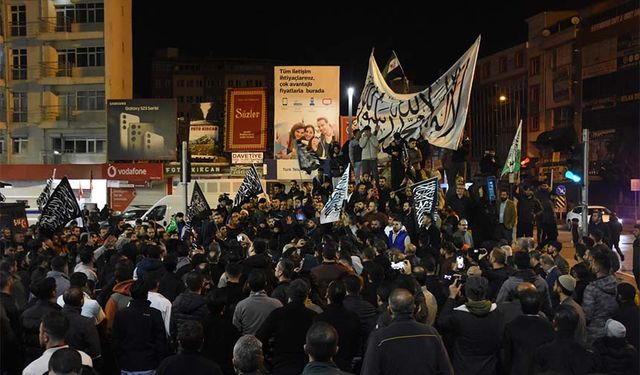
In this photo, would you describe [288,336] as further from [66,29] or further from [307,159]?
[66,29]

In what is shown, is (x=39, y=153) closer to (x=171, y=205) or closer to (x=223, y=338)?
(x=171, y=205)

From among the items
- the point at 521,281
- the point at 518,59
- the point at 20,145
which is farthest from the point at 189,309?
the point at 518,59

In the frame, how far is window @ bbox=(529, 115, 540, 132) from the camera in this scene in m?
71.7

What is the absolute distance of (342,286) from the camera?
21.2ft

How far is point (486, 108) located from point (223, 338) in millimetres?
89893

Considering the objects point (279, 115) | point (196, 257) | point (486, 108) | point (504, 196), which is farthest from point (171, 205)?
point (486, 108)

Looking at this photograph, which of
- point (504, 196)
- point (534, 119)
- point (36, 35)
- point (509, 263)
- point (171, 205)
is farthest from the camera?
point (534, 119)

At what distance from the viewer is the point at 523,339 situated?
6.14 meters

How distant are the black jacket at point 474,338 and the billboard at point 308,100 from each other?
2965cm

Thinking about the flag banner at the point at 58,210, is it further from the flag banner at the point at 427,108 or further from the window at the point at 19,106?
the window at the point at 19,106

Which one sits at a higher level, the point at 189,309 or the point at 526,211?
the point at 526,211

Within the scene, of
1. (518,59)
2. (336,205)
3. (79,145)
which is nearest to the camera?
(336,205)

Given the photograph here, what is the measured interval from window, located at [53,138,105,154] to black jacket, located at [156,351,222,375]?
50.0 metres

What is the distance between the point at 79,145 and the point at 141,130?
9.22 meters
